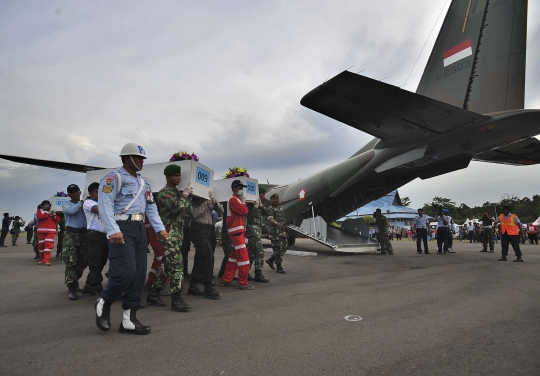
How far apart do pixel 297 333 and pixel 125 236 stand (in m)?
1.94

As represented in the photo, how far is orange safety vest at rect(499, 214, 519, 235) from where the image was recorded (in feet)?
29.2

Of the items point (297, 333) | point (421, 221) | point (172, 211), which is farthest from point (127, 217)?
point (421, 221)

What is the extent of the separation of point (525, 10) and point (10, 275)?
1322cm

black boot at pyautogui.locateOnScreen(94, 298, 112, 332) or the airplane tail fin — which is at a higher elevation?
the airplane tail fin

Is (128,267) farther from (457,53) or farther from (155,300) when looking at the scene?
(457,53)

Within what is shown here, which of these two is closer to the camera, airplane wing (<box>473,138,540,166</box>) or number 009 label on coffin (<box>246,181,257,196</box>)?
number 009 label on coffin (<box>246,181,257,196</box>)

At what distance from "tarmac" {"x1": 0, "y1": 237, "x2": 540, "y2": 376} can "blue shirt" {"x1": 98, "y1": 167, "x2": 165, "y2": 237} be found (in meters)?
1.10

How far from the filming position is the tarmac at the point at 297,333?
239cm

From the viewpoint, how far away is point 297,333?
315 centimetres

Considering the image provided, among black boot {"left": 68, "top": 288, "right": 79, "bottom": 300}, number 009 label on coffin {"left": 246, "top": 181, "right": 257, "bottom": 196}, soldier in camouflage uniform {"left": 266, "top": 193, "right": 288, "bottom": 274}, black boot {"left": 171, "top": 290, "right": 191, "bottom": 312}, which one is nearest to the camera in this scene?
A: black boot {"left": 171, "top": 290, "right": 191, "bottom": 312}

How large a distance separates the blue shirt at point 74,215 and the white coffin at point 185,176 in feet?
1.30

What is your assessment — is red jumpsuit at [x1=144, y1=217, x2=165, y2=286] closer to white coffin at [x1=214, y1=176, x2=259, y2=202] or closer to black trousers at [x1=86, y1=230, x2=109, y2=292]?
black trousers at [x1=86, y1=230, x2=109, y2=292]

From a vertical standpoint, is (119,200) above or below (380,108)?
below

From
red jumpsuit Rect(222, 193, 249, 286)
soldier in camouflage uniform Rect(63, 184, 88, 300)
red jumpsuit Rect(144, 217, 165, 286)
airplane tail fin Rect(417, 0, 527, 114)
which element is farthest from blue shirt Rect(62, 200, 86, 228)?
airplane tail fin Rect(417, 0, 527, 114)
